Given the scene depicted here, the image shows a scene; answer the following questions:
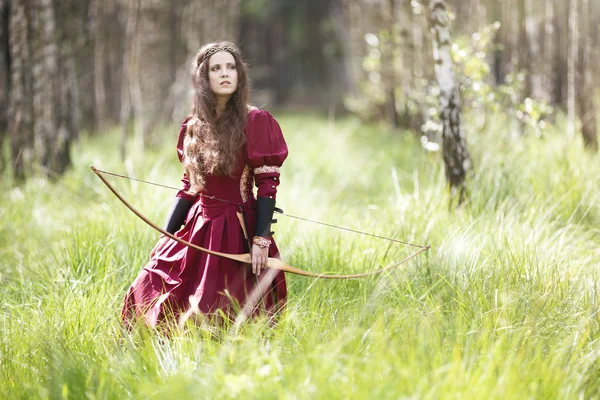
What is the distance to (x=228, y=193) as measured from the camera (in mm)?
3436

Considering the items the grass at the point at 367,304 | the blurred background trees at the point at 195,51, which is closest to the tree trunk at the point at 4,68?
the blurred background trees at the point at 195,51

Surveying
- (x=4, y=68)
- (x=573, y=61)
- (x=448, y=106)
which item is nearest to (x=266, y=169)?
(x=448, y=106)

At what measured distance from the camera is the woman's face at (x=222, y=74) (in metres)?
3.36

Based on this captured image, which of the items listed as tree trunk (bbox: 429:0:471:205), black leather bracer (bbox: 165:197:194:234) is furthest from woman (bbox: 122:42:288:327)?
tree trunk (bbox: 429:0:471:205)

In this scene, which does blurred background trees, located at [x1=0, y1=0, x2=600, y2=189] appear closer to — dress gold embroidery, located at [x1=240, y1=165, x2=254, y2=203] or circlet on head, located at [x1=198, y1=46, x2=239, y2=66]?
circlet on head, located at [x1=198, y1=46, x2=239, y2=66]

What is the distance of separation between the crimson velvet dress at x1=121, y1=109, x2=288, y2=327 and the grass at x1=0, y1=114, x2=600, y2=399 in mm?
160

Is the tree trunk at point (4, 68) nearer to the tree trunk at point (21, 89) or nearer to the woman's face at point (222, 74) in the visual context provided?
the tree trunk at point (21, 89)

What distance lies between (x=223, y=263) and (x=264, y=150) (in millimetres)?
Result: 616

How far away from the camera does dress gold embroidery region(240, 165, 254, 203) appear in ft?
11.3

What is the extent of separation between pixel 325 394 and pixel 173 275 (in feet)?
4.40

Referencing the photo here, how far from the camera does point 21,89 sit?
8.13m

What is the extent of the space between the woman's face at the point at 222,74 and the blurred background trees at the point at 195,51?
531mm

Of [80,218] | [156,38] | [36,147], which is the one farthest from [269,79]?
[80,218]

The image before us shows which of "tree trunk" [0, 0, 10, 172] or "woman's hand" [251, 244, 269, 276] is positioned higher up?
"tree trunk" [0, 0, 10, 172]
